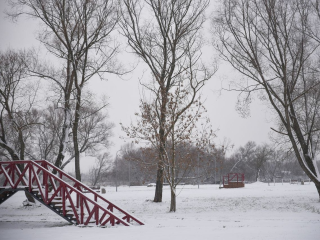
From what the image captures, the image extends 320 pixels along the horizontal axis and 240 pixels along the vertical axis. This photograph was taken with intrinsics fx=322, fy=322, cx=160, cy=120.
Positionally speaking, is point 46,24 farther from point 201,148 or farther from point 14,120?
point 201,148

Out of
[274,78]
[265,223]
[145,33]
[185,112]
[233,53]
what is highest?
[145,33]

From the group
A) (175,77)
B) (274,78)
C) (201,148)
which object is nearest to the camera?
(201,148)

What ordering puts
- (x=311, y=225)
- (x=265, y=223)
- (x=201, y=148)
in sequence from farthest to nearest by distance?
(x=201, y=148)
(x=265, y=223)
(x=311, y=225)

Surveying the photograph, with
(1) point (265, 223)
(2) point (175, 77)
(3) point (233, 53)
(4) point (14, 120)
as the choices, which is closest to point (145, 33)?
(2) point (175, 77)

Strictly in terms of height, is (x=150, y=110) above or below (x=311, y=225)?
above

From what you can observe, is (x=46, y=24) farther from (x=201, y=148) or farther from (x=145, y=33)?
(x=201, y=148)

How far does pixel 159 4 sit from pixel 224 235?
14.5 m

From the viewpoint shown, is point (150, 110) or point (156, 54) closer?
point (150, 110)

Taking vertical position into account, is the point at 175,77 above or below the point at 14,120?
above

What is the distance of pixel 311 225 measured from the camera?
35.0 feet

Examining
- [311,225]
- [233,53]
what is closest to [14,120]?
[233,53]

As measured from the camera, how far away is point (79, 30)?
21109 mm

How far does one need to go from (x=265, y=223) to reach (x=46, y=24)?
17.1 m

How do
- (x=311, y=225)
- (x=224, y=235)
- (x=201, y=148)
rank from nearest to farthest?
(x=224, y=235)
(x=311, y=225)
(x=201, y=148)
